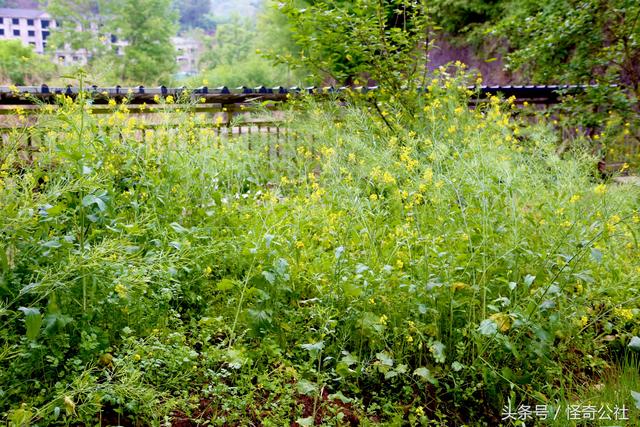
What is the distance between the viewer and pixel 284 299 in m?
2.48

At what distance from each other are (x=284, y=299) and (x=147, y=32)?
40078 millimetres

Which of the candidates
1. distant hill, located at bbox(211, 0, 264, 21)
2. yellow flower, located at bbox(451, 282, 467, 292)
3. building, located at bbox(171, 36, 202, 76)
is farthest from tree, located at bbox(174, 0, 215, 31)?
yellow flower, located at bbox(451, 282, 467, 292)

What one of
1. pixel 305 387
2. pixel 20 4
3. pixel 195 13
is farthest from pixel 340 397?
pixel 195 13

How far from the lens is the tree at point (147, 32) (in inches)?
1483

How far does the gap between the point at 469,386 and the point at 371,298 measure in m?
0.57

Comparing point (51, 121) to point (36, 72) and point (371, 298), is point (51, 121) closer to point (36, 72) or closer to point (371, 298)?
point (371, 298)

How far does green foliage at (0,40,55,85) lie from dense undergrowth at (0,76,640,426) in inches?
920

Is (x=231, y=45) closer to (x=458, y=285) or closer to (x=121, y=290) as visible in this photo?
(x=458, y=285)

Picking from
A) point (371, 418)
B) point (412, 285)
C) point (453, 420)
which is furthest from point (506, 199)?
point (371, 418)

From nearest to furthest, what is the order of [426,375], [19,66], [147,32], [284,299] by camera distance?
[426,375], [284,299], [19,66], [147,32]

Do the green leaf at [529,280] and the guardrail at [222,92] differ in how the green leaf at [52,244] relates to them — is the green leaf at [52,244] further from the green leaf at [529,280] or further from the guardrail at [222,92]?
the guardrail at [222,92]

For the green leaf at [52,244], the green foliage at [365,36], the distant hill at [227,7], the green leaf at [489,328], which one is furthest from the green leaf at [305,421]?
the distant hill at [227,7]

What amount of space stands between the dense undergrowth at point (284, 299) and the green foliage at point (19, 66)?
2337 centimetres

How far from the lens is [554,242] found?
95.1 inches
